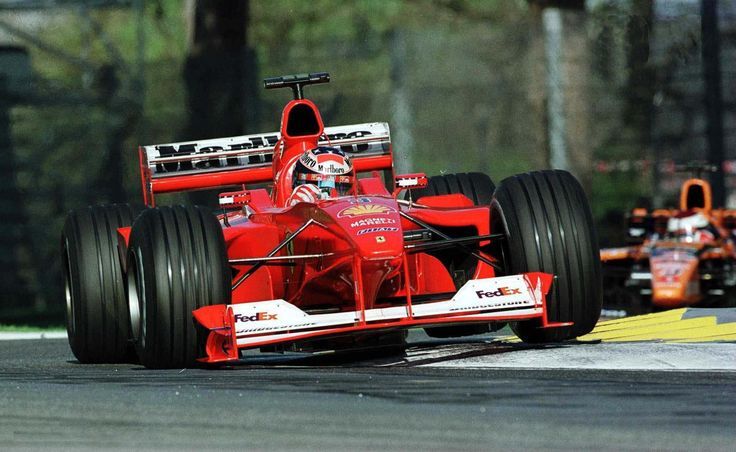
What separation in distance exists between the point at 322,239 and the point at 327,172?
82 centimetres

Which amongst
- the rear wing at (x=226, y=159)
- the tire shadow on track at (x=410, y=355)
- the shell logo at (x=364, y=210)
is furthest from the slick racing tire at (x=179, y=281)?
the rear wing at (x=226, y=159)

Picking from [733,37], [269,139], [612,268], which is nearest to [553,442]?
[269,139]

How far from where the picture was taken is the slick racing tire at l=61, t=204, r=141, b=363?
9.92 metres

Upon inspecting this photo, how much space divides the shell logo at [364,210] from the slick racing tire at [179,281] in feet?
2.25

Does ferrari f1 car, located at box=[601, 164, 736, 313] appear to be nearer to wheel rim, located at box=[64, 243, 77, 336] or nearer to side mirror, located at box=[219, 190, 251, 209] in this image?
side mirror, located at box=[219, 190, 251, 209]

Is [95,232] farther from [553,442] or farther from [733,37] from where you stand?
[733,37]

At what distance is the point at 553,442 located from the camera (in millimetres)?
5426

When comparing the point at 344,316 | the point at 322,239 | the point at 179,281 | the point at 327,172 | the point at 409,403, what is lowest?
the point at 409,403

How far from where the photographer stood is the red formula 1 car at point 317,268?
851 centimetres

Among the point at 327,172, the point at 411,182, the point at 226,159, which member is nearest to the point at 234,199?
the point at 327,172

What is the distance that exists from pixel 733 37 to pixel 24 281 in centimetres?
830

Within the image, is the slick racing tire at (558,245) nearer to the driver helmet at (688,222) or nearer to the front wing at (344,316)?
the front wing at (344,316)

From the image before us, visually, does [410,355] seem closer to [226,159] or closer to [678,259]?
[226,159]

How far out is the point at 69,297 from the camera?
415 inches
